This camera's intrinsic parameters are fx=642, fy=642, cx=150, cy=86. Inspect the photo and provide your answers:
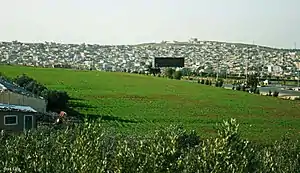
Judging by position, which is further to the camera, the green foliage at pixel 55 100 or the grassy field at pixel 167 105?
the green foliage at pixel 55 100

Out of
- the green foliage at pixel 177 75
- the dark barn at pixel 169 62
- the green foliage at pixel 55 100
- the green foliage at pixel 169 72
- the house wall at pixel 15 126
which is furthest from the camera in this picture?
the dark barn at pixel 169 62

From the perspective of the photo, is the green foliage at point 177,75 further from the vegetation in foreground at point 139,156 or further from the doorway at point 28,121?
the vegetation in foreground at point 139,156

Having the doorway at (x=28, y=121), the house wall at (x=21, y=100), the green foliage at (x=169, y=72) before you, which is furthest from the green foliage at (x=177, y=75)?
the doorway at (x=28, y=121)

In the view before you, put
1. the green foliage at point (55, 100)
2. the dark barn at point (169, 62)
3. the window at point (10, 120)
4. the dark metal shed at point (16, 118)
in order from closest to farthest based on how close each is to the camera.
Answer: the dark metal shed at point (16, 118) < the window at point (10, 120) < the green foliage at point (55, 100) < the dark barn at point (169, 62)

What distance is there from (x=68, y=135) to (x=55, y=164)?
6598 mm

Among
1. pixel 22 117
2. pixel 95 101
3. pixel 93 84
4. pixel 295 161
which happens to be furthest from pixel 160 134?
pixel 93 84

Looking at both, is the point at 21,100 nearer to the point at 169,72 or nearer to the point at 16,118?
the point at 16,118

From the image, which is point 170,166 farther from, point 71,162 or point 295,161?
point 295,161

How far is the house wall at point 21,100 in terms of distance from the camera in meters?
52.8

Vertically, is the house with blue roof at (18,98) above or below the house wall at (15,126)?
above

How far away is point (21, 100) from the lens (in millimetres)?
53719

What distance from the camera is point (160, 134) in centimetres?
2748

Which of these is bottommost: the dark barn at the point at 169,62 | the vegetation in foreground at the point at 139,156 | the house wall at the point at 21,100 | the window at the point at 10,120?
the window at the point at 10,120

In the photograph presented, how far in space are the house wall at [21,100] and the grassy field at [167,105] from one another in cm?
599
